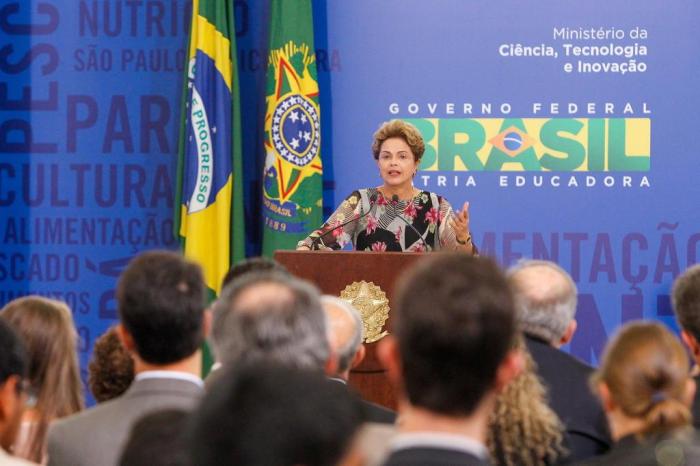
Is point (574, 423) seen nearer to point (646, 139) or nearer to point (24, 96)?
point (646, 139)

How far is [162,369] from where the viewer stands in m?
2.19

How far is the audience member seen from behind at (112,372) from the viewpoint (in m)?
2.82

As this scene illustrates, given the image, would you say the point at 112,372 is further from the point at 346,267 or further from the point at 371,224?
the point at 371,224

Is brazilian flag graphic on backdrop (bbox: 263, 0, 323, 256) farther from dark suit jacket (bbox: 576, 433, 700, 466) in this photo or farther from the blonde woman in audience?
dark suit jacket (bbox: 576, 433, 700, 466)

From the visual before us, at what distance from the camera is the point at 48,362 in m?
2.71

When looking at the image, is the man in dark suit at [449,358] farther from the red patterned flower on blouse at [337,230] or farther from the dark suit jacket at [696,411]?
the red patterned flower on blouse at [337,230]

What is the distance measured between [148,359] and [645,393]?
37.6 inches

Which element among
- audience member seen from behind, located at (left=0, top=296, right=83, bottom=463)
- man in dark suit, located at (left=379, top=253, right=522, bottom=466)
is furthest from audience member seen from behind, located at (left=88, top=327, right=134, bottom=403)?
man in dark suit, located at (left=379, top=253, right=522, bottom=466)

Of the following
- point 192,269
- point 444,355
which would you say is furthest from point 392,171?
point 444,355

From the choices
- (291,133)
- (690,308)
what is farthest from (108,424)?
(291,133)

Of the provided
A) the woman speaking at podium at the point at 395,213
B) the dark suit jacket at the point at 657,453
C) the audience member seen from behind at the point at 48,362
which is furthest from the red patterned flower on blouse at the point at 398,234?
the dark suit jacket at the point at 657,453

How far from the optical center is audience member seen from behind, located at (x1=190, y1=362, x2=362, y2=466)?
3.85 ft

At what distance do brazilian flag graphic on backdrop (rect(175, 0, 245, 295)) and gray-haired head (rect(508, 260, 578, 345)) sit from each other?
3389 millimetres

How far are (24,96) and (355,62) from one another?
6.61 feet
